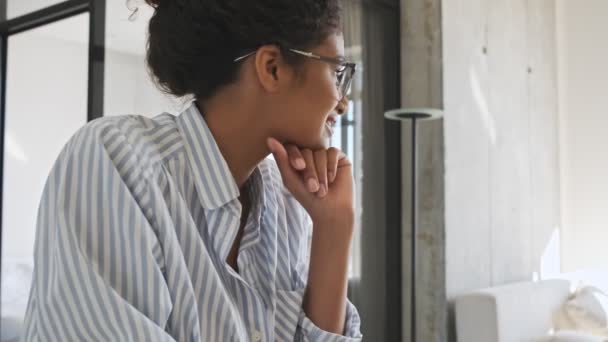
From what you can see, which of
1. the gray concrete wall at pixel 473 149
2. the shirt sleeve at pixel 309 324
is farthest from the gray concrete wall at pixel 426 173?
the shirt sleeve at pixel 309 324

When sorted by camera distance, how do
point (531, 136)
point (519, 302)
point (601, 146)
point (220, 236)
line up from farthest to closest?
point (601, 146), point (531, 136), point (519, 302), point (220, 236)

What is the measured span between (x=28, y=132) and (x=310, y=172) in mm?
2431

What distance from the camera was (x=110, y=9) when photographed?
268 cm

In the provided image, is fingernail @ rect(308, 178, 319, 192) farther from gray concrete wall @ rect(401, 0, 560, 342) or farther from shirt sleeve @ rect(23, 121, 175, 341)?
A: gray concrete wall @ rect(401, 0, 560, 342)

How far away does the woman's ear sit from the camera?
3.26ft

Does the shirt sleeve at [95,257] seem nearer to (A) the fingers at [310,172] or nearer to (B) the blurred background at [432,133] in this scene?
(A) the fingers at [310,172]

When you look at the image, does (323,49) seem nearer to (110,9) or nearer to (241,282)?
(241,282)

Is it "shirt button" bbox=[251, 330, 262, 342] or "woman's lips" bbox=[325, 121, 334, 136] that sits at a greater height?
"woman's lips" bbox=[325, 121, 334, 136]

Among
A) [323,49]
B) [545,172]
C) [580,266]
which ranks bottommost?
[580,266]

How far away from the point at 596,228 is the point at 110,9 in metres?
4.23

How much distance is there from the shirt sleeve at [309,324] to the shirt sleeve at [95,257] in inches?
14.1

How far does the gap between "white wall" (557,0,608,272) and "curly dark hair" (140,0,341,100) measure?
4.86 metres

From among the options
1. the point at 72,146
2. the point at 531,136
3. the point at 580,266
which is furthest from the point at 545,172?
the point at 72,146

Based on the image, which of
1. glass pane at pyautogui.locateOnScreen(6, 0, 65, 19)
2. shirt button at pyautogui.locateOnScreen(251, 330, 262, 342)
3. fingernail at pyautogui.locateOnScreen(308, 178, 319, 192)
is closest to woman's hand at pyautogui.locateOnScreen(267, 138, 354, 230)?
fingernail at pyautogui.locateOnScreen(308, 178, 319, 192)
